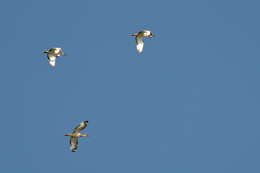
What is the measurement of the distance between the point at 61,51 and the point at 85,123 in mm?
8622

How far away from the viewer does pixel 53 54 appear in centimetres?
9312

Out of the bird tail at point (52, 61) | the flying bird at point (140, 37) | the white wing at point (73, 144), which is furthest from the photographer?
the bird tail at point (52, 61)

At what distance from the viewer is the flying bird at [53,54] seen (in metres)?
92.6

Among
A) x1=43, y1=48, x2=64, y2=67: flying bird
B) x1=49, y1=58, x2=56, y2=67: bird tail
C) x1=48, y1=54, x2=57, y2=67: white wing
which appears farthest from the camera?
x1=48, y1=54, x2=57, y2=67: white wing

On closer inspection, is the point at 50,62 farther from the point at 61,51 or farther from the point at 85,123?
the point at 85,123

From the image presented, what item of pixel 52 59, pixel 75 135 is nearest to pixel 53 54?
pixel 52 59

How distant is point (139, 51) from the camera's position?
298ft

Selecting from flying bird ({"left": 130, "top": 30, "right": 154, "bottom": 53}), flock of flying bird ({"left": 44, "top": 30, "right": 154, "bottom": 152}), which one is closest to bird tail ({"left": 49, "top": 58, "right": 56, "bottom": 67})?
flock of flying bird ({"left": 44, "top": 30, "right": 154, "bottom": 152})

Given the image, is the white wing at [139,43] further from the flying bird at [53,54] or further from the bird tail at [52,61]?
the bird tail at [52,61]

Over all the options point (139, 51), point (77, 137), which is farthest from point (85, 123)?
point (139, 51)

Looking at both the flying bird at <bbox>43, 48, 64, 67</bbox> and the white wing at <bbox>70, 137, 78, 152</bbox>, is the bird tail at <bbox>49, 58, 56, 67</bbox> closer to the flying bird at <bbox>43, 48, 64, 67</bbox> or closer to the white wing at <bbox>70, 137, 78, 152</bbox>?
the flying bird at <bbox>43, 48, 64, 67</bbox>

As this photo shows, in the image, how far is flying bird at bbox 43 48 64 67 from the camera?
304ft

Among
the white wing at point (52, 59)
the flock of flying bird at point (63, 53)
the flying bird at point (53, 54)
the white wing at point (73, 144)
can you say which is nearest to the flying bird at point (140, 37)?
the flock of flying bird at point (63, 53)

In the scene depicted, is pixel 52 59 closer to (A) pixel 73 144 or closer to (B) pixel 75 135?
(B) pixel 75 135
